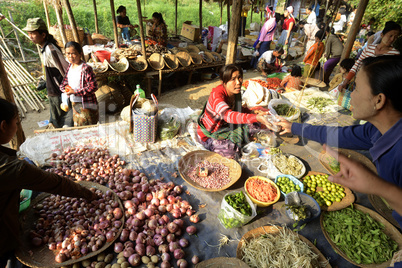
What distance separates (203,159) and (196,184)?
1.79 feet

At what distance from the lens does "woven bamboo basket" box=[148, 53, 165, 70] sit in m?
6.44

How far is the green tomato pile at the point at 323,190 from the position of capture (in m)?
2.56

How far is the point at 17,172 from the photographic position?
5.23 ft

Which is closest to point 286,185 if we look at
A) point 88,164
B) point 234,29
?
point 88,164

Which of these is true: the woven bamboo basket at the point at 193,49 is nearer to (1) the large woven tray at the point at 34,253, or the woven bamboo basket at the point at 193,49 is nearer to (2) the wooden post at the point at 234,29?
(2) the wooden post at the point at 234,29

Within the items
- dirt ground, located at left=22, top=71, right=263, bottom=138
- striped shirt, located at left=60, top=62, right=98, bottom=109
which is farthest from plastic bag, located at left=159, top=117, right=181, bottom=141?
dirt ground, located at left=22, top=71, right=263, bottom=138

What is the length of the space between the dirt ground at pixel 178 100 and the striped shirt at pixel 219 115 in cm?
234

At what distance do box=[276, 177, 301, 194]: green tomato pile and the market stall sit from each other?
0.15 m

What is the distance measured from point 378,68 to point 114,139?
131 inches

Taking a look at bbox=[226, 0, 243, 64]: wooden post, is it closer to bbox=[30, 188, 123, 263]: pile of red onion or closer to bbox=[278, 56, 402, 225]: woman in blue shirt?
bbox=[278, 56, 402, 225]: woman in blue shirt

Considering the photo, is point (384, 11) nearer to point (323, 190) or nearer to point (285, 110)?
point (285, 110)

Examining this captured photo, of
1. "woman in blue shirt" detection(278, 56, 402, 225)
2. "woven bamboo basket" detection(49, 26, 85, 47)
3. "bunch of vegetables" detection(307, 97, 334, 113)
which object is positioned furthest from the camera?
"woven bamboo basket" detection(49, 26, 85, 47)

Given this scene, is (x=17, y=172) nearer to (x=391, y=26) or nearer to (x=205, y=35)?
(x=391, y=26)

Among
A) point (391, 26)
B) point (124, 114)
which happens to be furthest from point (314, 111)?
point (124, 114)
